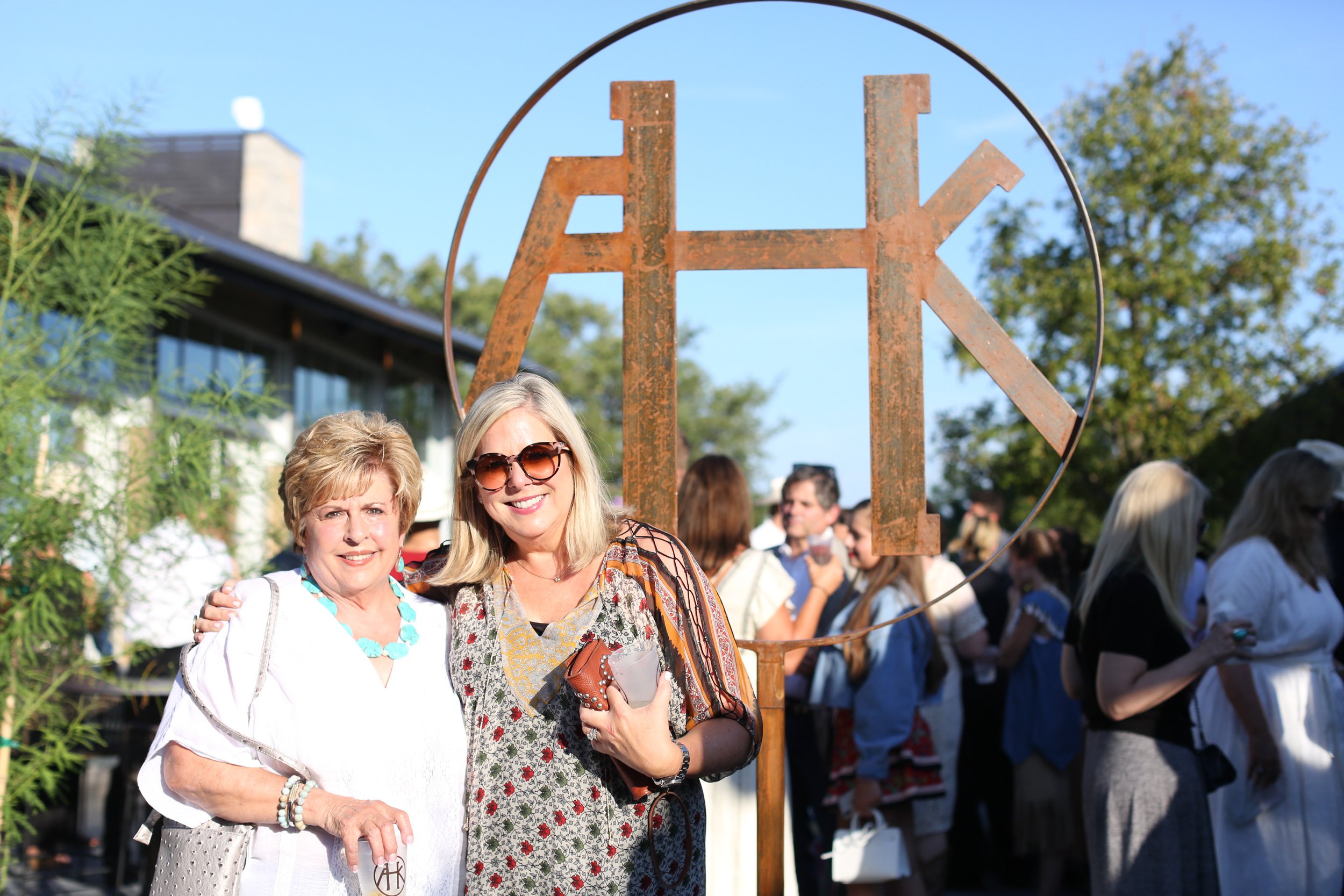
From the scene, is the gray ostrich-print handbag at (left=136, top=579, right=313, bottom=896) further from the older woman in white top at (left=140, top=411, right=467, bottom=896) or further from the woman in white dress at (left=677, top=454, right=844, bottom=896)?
the woman in white dress at (left=677, top=454, right=844, bottom=896)

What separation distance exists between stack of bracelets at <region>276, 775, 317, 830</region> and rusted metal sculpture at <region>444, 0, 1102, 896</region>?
88 cm

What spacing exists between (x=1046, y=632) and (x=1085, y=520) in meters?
15.3

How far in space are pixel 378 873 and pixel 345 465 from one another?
0.71m

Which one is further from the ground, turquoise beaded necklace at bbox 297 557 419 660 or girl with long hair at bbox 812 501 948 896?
turquoise beaded necklace at bbox 297 557 419 660

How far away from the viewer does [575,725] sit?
1.98m

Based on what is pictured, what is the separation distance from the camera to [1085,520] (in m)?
19.9

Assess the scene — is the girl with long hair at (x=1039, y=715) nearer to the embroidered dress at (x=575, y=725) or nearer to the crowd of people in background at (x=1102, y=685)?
the crowd of people in background at (x=1102, y=685)

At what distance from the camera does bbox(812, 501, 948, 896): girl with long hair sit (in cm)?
401

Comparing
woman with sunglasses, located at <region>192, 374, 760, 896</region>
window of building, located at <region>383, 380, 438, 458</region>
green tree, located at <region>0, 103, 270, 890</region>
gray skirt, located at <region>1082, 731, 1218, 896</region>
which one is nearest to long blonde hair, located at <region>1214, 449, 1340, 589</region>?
gray skirt, located at <region>1082, 731, 1218, 896</region>

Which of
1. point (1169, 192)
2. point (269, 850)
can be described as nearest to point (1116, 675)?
point (269, 850)

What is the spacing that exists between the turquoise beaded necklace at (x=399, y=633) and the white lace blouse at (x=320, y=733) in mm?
16

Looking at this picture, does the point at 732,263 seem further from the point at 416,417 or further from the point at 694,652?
the point at 416,417

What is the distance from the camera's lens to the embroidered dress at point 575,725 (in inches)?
76.4

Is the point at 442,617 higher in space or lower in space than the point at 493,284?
lower
